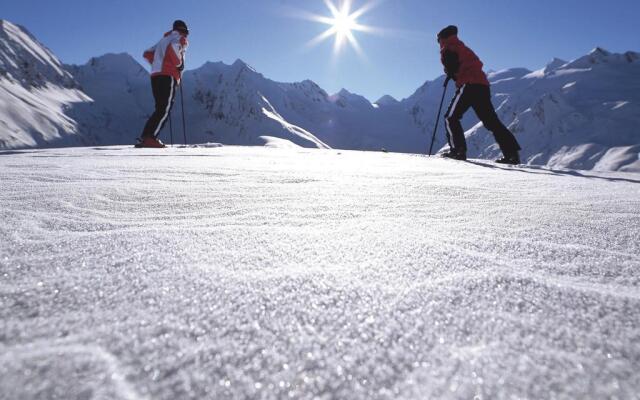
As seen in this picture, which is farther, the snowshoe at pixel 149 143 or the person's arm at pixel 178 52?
the person's arm at pixel 178 52

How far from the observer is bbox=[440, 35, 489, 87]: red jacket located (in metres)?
4.54

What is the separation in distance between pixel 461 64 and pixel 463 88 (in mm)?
337

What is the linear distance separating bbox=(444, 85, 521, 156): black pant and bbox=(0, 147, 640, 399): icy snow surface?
11.8 feet

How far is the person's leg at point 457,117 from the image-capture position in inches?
181

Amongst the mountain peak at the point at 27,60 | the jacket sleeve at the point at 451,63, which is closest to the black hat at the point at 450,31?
the jacket sleeve at the point at 451,63

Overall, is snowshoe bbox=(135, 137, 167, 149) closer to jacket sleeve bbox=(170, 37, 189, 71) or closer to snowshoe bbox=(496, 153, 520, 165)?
jacket sleeve bbox=(170, 37, 189, 71)

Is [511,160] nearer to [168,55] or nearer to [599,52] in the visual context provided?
[168,55]

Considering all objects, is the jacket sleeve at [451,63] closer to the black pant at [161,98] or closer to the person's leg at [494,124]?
the person's leg at [494,124]

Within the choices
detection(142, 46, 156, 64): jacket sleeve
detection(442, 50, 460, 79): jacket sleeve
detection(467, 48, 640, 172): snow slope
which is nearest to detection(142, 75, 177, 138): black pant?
detection(142, 46, 156, 64): jacket sleeve

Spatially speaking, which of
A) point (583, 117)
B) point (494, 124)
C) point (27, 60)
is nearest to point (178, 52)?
point (494, 124)

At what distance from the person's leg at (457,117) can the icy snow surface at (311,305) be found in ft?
12.7

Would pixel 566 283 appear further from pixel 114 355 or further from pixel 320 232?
pixel 114 355

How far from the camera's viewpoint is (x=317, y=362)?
14.3 inches

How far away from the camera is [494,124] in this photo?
4359 mm
